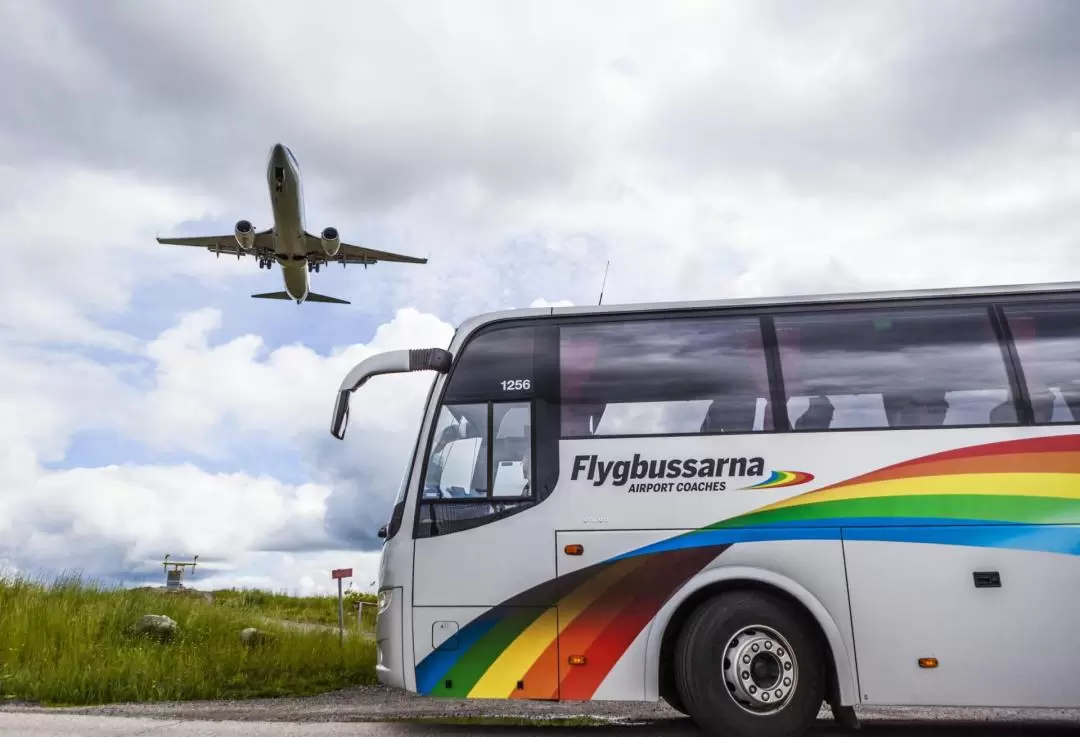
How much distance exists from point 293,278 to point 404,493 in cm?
3063

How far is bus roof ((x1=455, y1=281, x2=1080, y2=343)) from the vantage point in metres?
6.79

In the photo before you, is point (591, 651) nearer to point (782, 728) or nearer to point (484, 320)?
point (782, 728)

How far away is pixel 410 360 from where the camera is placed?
689 cm

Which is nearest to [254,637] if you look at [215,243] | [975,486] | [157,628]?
[157,628]

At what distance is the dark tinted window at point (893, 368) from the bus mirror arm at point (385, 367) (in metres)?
2.73

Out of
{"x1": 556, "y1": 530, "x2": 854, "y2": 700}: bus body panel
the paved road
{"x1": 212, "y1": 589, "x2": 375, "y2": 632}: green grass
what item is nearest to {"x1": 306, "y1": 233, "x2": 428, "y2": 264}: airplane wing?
{"x1": 212, "y1": 589, "x2": 375, "y2": 632}: green grass

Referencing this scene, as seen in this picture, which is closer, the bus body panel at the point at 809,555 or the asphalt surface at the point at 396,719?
the bus body panel at the point at 809,555

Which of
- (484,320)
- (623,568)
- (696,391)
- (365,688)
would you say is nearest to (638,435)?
(696,391)

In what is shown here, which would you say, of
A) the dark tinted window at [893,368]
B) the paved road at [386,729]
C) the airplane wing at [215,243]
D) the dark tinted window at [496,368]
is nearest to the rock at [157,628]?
the paved road at [386,729]

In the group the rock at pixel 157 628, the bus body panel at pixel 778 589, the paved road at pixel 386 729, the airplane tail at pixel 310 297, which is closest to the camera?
the bus body panel at pixel 778 589

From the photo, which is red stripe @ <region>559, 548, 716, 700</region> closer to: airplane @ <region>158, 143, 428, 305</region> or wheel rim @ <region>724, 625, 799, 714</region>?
wheel rim @ <region>724, 625, 799, 714</region>

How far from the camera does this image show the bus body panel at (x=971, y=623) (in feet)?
19.5

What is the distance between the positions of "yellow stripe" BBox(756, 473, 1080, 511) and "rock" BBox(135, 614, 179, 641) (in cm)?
1233

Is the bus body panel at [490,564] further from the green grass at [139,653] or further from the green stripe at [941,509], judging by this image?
the green grass at [139,653]
